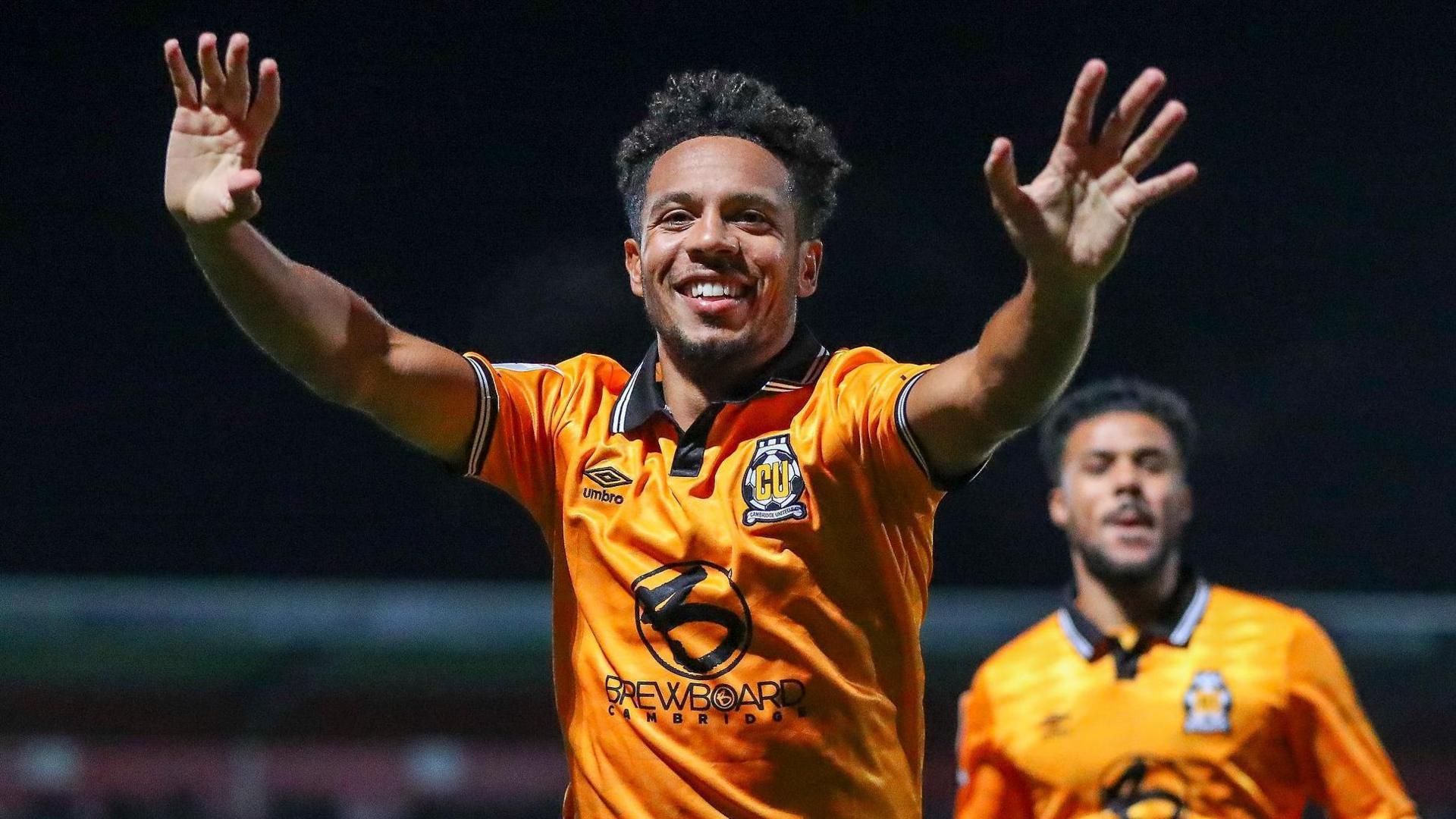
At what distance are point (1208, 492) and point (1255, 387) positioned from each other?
422mm

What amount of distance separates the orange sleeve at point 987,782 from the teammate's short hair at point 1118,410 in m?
0.66

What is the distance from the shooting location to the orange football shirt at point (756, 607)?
213 cm

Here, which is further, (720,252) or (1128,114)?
(720,252)

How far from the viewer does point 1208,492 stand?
5.99 metres

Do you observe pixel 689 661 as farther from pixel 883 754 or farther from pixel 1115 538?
pixel 1115 538

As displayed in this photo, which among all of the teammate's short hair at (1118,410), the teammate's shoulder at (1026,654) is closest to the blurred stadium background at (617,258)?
the teammate's short hair at (1118,410)

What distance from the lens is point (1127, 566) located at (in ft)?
12.3

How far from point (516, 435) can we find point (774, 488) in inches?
16.1

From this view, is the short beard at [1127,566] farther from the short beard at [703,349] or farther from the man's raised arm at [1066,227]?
the man's raised arm at [1066,227]

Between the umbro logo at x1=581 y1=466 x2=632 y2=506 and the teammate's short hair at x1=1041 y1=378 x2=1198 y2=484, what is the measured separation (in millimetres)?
1938

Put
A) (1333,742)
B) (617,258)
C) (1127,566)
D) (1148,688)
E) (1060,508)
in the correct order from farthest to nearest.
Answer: (617,258)
(1060,508)
(1127,566)
(1148,688)
(1333,742)

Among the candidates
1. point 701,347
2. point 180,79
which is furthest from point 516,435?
point 180,79

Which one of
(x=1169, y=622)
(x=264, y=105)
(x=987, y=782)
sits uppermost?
(x=264, y=105)

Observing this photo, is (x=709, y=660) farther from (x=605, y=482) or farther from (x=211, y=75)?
(x=211, y=75)
